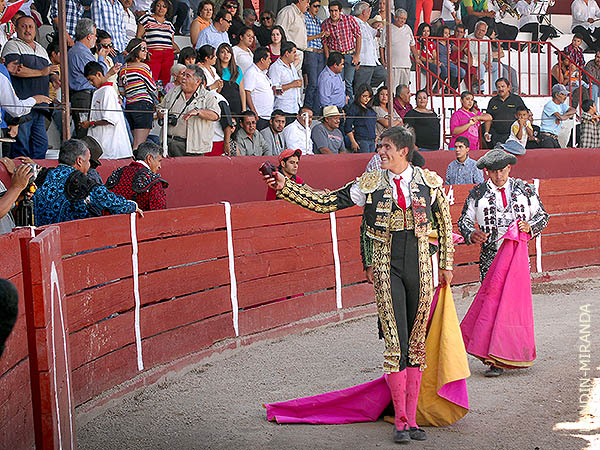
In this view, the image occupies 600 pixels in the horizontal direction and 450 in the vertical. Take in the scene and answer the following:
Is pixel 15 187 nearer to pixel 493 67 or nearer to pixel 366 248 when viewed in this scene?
pixel 366 248

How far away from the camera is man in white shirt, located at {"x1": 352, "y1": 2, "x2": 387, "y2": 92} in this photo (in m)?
11.7

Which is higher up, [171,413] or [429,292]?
[429,292]

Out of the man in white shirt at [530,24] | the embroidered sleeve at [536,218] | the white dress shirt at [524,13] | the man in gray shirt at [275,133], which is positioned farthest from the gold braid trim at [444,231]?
the white dress shirt at [524,13]

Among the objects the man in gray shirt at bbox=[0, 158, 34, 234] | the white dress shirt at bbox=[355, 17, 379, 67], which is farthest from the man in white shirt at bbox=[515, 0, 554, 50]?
the man in gray shirt at bbox=[0, 158, 34, 234]

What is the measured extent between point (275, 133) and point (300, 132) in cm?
33

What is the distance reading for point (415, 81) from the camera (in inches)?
568

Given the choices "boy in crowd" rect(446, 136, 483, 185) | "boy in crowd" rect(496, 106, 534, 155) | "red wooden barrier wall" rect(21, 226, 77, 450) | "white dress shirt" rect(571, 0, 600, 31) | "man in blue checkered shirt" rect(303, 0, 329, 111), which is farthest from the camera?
"white dress shirt" rect(571, 0, 600, 31)

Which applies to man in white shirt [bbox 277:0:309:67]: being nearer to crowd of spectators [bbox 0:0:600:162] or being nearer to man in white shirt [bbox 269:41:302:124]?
crowd of spectators [bbox 0:0:600:162]

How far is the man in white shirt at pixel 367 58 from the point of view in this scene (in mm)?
11711

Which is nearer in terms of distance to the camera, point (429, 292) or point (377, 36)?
point (429, 292)

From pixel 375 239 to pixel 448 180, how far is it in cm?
587

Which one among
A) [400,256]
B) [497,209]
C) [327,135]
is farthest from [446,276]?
[327,135]

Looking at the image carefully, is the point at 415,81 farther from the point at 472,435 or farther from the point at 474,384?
the point at 472,435

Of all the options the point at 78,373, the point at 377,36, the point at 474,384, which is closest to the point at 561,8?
the point at 377,36
